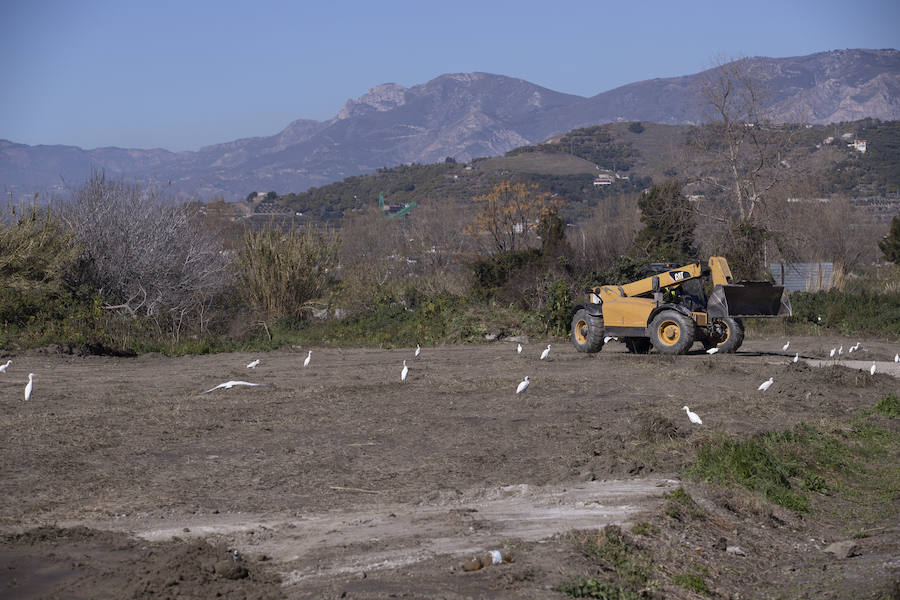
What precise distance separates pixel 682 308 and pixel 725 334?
185 centimetres

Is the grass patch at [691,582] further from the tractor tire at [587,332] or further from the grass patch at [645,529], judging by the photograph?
the tractor tire at [587,332]

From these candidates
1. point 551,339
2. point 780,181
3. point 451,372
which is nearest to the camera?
point 451,372

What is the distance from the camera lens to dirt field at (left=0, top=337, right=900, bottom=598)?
636 centimetres

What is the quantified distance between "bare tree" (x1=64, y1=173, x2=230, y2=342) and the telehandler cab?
1161cm

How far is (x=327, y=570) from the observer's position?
635 cm

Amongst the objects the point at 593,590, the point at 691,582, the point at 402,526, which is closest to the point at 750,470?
the point at 691,582

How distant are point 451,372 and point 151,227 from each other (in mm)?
13528

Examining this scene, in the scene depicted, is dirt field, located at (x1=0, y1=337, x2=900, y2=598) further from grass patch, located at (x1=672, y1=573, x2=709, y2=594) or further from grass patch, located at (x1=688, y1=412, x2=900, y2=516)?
grass patch, located at (x1=688, y1=412, x2=900, y2=516)

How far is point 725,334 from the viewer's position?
2091cm

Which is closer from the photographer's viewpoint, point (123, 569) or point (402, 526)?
point (123, 569)

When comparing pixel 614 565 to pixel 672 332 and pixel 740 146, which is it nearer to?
pixel 672 332

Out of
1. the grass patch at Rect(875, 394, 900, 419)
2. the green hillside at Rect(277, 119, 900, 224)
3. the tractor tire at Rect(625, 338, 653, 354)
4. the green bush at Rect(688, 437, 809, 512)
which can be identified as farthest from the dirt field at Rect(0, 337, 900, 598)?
the green hillside at Rect(277, 119, 900, 224)

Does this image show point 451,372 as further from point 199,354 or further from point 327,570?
point 327,570

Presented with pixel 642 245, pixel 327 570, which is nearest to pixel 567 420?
pixel 327 570
